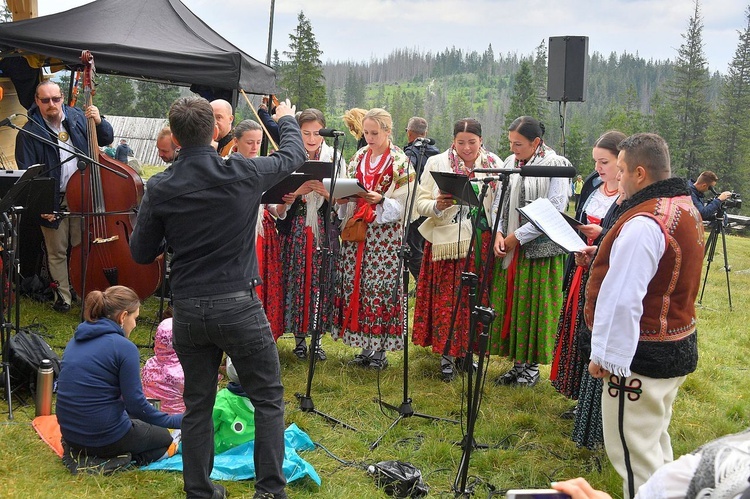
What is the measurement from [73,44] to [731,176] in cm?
3668

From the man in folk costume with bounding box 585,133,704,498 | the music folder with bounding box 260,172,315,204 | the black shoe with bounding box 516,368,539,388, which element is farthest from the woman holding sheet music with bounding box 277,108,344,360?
the man in folk costume with bounding box 585,133,704,498

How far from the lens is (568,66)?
7.47 m

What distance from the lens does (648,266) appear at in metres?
2.78

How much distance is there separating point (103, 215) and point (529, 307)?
3390 millimetres

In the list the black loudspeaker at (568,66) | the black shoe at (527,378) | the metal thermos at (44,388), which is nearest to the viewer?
the metal thermos at (44,388)

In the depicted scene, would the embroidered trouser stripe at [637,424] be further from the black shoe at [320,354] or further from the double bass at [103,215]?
the double bass at [103,215]

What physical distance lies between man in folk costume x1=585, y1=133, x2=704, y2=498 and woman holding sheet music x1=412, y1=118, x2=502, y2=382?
1.83m

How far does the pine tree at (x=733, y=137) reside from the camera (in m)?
35.9

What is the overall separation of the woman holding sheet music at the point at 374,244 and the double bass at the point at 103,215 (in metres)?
1.69

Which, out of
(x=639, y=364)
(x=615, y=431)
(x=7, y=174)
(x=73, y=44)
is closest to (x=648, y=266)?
(x=639, y=364)

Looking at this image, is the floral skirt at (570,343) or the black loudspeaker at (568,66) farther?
the black loudspeaker at (568,66)

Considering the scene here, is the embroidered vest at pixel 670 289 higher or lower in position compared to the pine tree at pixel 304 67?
lower

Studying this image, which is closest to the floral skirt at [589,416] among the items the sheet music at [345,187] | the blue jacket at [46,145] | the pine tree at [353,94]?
the sheet music at [345,187]

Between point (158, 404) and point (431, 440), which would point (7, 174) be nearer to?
point (158, 404)
